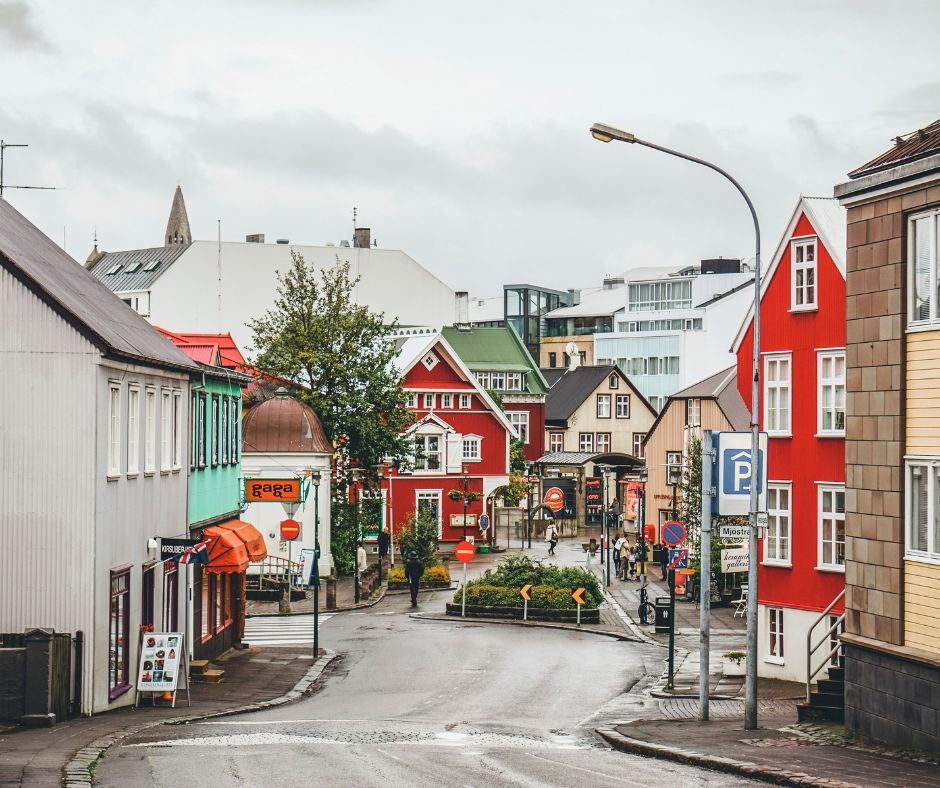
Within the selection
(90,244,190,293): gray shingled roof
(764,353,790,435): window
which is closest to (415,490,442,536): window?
(90,244,190,293): gray shingled roof

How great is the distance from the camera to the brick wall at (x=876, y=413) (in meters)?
19.6

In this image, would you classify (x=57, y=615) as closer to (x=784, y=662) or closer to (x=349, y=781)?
(x=349, y=781)

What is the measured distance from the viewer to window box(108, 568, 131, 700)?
979 inches

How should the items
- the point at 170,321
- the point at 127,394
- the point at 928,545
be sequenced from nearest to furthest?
the point at 928,545, the point at 127,394, the point at 170,321

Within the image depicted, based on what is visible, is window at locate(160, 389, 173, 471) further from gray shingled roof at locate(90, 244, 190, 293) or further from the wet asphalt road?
gray shingled roof at locate(90, 244, 190, 293)

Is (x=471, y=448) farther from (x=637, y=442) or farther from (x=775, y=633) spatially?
(x=775, y=633)

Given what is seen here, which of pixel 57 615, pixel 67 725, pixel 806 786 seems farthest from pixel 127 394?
pixel 806 786

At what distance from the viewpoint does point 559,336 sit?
427ft

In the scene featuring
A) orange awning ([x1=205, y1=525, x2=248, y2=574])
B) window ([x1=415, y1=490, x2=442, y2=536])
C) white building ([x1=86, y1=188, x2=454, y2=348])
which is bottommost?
window ([x1=415, y1=490, x2=442, y2=536])

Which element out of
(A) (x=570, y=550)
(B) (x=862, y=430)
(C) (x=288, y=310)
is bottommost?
(A) (x=570, y=550)

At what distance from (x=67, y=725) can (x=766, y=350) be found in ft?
56.9

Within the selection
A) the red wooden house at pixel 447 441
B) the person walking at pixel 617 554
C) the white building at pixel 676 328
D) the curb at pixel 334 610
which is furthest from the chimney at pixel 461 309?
the curb at pixel 334 610

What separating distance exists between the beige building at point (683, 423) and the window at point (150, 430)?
3710 centimetres

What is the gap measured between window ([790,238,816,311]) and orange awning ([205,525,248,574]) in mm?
13345
